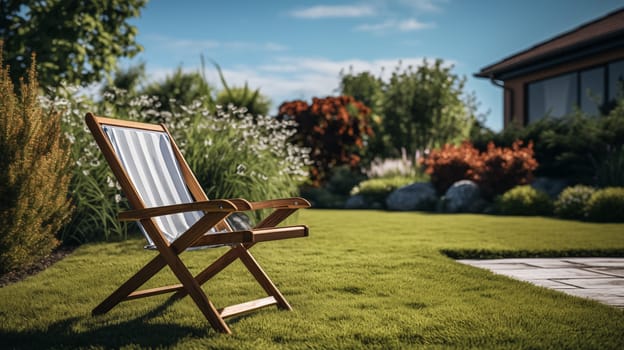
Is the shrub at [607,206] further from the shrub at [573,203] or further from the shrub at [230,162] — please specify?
the shrub at [230,162]

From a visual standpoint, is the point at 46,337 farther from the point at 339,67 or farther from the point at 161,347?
the point at 339,67

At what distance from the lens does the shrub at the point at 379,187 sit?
13.4 m

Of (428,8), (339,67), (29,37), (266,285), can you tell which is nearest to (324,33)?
(428,8)

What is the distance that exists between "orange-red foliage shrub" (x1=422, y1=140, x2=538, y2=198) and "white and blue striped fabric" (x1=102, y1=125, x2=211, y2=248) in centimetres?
888

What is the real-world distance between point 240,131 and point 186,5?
5.18 metres

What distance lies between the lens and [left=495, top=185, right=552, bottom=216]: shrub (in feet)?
34.9

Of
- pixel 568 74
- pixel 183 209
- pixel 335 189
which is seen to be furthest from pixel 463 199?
pixel 183 209

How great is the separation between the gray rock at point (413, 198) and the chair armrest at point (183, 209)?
32.3ft

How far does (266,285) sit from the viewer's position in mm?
A: 3482

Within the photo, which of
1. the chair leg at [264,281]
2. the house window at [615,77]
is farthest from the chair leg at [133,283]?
the house window at [615,77]

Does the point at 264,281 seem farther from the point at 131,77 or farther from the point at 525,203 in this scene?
the point at 131,77

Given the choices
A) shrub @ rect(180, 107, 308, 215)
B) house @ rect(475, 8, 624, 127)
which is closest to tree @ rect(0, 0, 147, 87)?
shrub @ rect(180, 107, 308, 215)

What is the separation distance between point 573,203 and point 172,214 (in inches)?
322

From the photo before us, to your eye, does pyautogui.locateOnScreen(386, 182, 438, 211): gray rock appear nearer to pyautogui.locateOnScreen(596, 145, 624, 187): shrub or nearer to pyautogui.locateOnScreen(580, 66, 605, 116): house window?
pyautogui.locateOnScreen(596, 145, 624, 187): shrub
